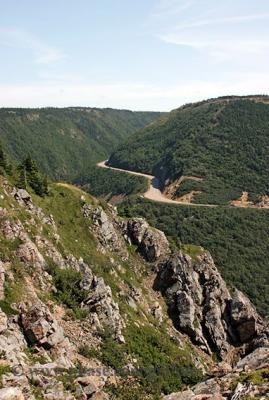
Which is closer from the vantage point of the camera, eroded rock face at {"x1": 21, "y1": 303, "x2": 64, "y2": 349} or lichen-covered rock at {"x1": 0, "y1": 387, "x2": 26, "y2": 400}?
lichen-covered rock at {"x1": 0, "y1": 387, "x2": 26, "y2": 400}

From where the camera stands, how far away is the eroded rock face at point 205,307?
61872 mm

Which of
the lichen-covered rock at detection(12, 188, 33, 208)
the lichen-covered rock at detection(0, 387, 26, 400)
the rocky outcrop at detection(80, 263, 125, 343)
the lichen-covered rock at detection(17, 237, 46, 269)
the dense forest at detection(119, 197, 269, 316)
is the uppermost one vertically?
the lichen-covered rock at detection(12, 188, 33, 208)

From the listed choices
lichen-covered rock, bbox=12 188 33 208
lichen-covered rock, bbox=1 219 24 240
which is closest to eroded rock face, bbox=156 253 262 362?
lichen-covered rock, bbox=12 188 33 208

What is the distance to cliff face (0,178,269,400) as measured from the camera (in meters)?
32.1

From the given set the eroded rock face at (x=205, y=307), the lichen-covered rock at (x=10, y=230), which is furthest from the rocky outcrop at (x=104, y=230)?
the lichen-covered rock at (x=10, y=230)

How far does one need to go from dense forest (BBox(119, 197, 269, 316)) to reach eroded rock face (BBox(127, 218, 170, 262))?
3309 cm

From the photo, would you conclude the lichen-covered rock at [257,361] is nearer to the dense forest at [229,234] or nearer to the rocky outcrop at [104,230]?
the rocky outcrop at [104,230]

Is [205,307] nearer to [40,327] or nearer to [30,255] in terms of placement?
[30,255]

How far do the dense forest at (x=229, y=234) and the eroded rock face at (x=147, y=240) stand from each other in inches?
1303

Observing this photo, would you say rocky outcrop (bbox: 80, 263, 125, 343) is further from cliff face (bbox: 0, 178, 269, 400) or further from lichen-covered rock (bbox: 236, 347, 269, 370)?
lichen-covered rock (bbox: 236, 347, 269, 370)

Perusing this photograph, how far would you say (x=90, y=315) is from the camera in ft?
155

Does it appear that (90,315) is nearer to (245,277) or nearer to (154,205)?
(245,277)

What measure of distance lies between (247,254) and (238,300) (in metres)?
62.4

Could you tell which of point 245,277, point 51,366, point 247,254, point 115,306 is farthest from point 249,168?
point 51,366
